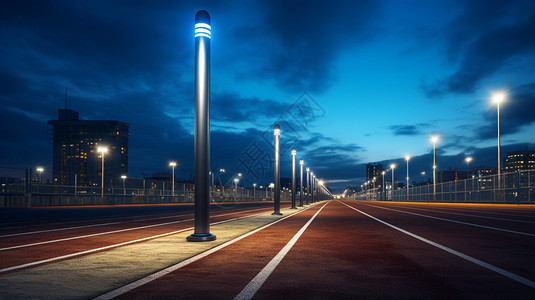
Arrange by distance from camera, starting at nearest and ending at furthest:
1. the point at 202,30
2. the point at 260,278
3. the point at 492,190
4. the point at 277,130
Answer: the point at 260,278 → the point at 202,30 → the point at 277,130 → the point at 492,190

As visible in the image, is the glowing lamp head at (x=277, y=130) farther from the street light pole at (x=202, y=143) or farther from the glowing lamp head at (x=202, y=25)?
the street light pole at (x=202, y=143)

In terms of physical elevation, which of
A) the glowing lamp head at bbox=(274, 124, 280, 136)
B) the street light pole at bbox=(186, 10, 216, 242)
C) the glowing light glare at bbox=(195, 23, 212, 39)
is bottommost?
the street light pole at bbox=(186, 10, 216, 242)

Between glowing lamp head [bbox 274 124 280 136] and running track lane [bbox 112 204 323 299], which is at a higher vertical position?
glowing lamp head [bbox 274 124 280 136]

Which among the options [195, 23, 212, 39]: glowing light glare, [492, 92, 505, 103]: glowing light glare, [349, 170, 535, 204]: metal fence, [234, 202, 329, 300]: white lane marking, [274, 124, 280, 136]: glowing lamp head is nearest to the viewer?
[234, 202, 329, 300]: white lane marking

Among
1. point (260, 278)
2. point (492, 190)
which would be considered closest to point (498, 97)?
point (492, 190)

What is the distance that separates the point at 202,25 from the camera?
33.2 ft

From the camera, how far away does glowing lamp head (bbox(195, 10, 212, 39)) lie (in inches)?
398

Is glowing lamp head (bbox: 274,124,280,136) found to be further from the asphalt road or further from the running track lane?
the running track lane

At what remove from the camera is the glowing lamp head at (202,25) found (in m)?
10.1

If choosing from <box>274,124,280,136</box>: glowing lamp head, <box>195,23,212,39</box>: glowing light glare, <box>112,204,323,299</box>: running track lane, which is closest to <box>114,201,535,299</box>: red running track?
<box>112,204,323,299</box>: running track lane

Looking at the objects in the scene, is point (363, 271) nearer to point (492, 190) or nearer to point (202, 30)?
point (202, 30)

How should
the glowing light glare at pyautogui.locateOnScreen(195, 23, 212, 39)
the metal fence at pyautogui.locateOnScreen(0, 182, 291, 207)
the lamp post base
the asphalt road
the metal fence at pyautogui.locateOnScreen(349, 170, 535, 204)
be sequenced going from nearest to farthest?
the asphalt road < the lamp post base < the glowing light glare at pyautogui.locateOnScreen(195, 23, 212, 39) < the metal fence at pyautogui.locateOnScreen(0, 182, 291, 207) < the metal fence at pyautogui.locateOnScreen(349, 170, 535, 204)

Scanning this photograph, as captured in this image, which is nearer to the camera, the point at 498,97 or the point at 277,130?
the point at 277,130

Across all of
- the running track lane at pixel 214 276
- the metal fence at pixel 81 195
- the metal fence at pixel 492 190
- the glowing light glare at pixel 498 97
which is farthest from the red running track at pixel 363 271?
the glowing light glare at pixel 498 97
